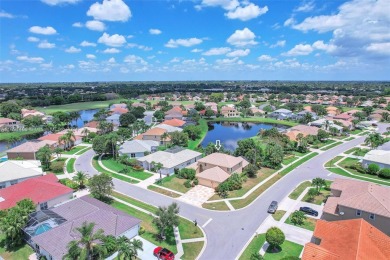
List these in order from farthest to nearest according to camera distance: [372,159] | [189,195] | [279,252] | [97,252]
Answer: [372,159], [189,195], [279,252], [97,252]

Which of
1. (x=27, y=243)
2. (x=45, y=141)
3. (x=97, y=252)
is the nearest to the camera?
(x=97, y=252)

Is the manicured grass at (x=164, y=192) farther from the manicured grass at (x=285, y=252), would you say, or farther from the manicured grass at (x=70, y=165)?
the manicured grass at (x=70, y=165)

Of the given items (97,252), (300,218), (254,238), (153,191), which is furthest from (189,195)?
(97,252)

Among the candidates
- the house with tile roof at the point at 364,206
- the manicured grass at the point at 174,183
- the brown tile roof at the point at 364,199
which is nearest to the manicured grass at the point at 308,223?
the house with tile roof at the point at 364,206

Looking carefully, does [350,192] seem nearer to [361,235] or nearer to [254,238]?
[361,235]

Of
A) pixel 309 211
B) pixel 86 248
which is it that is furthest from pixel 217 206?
pixel 86 248

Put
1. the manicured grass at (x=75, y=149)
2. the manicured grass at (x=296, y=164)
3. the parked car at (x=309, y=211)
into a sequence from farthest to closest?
the manicured grass at (x=75, y=149)
the manicured grass at (x=296, y=164)
the parked car at (x=309, y=211)

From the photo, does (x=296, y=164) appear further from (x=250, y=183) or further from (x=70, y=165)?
(x=70, y=165)
